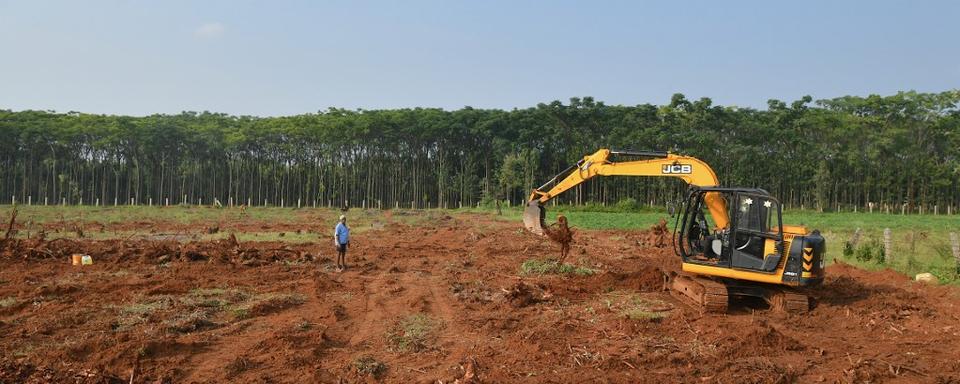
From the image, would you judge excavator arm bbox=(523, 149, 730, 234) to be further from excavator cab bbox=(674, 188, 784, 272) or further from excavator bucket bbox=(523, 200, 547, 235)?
excavator cab bbox=(674, 188, 784, 272)

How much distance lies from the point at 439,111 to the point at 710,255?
61672 millimetres

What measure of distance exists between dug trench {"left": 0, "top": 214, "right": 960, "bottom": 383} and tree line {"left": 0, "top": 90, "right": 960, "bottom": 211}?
46.5m

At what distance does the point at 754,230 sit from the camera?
1141 cm

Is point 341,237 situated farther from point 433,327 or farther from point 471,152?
point 471,152

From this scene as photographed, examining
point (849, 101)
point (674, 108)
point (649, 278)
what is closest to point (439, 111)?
point (674, 108)

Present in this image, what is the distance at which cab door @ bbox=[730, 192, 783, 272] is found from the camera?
11234 millimetres

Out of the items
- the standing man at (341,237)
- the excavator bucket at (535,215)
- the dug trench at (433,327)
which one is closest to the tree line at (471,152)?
the excavator bucket at (535,215)

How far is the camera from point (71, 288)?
1263cm

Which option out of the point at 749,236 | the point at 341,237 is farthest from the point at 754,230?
the point at 341,237

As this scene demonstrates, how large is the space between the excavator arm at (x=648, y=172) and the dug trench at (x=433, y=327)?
72.3 inches

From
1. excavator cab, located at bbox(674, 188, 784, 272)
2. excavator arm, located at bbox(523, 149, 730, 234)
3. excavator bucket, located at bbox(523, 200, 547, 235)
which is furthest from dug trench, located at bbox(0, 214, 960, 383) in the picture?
excavator arm, located at bbox(523, 149, 730, 234)

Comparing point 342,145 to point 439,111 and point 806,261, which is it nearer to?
point 439,111

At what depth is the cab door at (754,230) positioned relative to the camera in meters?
11.2

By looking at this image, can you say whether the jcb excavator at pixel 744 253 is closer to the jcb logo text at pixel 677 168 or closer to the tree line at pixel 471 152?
the jcb logo text at pixel 677 168
